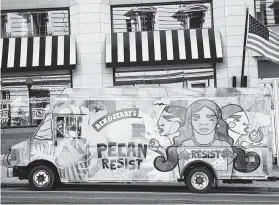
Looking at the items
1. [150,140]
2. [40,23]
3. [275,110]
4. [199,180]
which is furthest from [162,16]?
[199,180]

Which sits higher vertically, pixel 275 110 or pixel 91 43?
pixel 91 43

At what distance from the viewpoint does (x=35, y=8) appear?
20141 mm

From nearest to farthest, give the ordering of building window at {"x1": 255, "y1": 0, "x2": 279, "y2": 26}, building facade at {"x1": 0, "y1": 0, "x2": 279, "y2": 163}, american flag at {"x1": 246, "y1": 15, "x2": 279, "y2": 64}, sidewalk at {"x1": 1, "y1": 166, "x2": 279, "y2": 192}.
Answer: sidewalk at {"x1": 1, "y1": 166, "x2": 279, "y2": 192}
american flag at {"x1": 246, "y1": 15, "x2": 279, "y2": 64}
building facade at {"x1": 0, "y1": 0, "x2": 279, "y2": 163}
building window at {"x1": 255, "y1": 0, "x2": 279, "y2": 26}

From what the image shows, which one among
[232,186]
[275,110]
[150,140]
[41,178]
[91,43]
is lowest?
[232,186]

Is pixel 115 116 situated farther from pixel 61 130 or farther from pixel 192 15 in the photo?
pixel 192 15

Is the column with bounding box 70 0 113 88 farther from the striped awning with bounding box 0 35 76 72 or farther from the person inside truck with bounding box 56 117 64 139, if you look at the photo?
the person inside truck with bounding box 56 117 64 139

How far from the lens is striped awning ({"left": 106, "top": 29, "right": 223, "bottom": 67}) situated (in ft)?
62.4

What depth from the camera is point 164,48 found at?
19.2 meters

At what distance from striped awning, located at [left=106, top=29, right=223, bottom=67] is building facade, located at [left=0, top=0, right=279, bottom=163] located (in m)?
0.04

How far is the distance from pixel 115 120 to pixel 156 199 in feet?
8.09

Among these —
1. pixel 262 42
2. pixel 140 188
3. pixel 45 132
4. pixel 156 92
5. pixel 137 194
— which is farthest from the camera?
pixel 262 42

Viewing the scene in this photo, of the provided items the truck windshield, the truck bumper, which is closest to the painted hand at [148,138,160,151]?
the truck windshield

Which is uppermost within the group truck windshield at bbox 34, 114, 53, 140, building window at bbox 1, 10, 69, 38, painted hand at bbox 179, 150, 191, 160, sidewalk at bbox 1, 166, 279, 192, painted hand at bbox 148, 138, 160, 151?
building window at bbox 1, 10, 69, 38

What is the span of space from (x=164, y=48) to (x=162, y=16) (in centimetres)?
169
